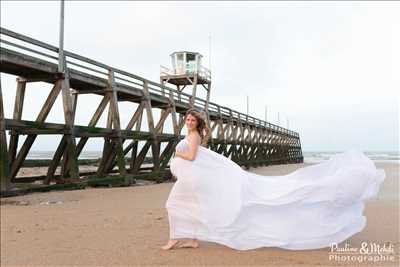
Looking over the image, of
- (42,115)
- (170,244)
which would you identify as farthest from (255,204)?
(42,115)

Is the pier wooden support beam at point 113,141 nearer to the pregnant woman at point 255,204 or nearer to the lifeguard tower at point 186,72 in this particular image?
the pregnant woman at point 255,204

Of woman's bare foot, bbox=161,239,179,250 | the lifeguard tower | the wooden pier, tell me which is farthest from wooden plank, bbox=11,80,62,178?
the lifeguard tower

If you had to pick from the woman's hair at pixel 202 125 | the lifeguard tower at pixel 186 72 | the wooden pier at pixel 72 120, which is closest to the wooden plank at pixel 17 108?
the wooden pier at pixel 72 120

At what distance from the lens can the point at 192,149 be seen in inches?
167

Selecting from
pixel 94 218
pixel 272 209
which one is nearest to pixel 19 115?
pixel 94 218

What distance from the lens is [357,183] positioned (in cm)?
412

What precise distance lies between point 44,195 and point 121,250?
464 centimetres

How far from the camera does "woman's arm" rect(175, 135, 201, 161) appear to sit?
4.21 metres

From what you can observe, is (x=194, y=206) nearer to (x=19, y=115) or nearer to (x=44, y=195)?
(x=44, y=195)

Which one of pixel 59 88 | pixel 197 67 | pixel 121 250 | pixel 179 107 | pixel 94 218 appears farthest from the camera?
pixel 197 67

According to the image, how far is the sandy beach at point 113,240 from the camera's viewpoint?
144 inches

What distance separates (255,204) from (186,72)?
24.5 meters

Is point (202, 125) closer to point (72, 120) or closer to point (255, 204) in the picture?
point (255, 204)

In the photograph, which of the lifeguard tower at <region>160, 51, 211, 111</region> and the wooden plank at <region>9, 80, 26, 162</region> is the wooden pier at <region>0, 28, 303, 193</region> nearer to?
the wooden plank at <region>9, 80, 26, 162</region>
